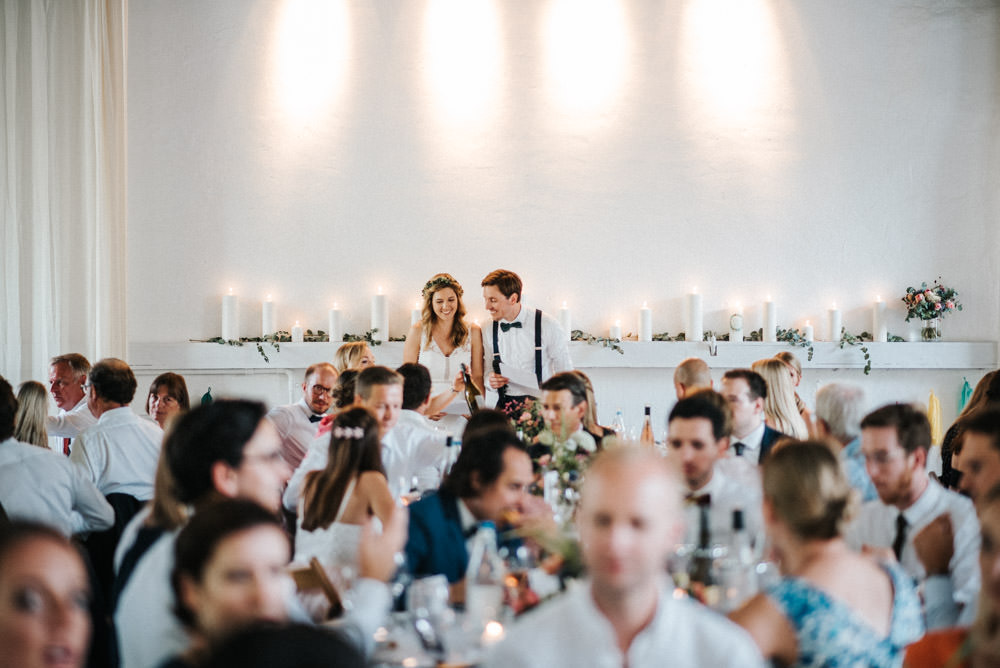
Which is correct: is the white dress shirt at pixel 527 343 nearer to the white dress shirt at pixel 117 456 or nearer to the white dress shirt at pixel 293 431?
the white dress shirt at pixel 293 431

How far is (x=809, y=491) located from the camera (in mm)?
2014

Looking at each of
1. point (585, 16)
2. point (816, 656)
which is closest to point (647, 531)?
point (816, 656)

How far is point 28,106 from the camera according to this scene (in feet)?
21.5

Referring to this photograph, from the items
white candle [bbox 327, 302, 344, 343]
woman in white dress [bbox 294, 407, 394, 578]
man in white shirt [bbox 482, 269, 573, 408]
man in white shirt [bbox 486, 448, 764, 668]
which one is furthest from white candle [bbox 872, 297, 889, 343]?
man in white shirt [bbox 486, 448, 764, 668]

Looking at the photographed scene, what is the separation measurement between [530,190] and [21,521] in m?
6.82

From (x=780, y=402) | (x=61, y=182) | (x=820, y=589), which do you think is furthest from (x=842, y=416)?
(x=61, y=182)

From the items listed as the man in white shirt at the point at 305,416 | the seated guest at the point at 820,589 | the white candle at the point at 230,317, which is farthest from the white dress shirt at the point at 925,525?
the white candle at the point at 230,317

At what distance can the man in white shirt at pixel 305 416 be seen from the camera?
5.36 metres

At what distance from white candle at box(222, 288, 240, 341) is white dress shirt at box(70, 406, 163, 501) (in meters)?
3.40

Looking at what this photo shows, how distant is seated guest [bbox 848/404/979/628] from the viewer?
263 cm

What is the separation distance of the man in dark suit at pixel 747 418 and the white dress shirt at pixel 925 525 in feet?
3.69

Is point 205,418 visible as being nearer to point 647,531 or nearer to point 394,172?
point 647,531

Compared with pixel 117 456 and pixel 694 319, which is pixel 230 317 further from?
pixel 694 319

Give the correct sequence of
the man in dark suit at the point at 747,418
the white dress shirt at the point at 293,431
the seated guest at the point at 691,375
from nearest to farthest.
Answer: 1. the man in dark suit at the point at 747,418
2. the seated guest at the point at 691,375
3. the white dress shirt at the point at 293,431
